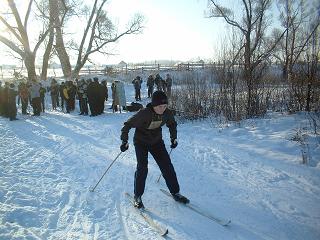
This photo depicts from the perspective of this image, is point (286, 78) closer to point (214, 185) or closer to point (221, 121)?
point (221, 121)

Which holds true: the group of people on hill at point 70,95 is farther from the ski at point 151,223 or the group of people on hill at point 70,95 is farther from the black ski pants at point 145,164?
the ski at point 151,223

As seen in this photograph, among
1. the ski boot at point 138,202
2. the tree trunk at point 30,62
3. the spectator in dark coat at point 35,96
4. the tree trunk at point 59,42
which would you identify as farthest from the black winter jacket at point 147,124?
the tree trunk at point 30,62

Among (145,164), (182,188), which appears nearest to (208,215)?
(145,164)

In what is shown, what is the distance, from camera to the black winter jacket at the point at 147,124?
17.5 feet

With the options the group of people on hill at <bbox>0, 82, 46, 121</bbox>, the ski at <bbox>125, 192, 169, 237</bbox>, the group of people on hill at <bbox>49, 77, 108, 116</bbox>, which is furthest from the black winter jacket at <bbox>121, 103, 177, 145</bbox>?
the group of people on hill at <bbox>0, 82, 46, 121</bbox>

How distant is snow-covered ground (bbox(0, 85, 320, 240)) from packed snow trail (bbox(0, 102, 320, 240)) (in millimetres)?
16

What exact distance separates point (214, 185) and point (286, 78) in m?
6.49

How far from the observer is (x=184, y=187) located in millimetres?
6535

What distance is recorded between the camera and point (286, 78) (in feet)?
38.1

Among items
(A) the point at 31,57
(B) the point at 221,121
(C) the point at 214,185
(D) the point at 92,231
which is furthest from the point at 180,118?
(A) the point at 31,57

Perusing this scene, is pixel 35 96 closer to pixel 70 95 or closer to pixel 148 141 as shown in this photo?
pixel 70 95

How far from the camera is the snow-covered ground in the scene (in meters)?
4.88

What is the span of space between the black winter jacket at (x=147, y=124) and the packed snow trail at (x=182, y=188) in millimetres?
1120

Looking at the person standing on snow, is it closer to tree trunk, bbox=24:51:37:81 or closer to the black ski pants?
the black ski pants
